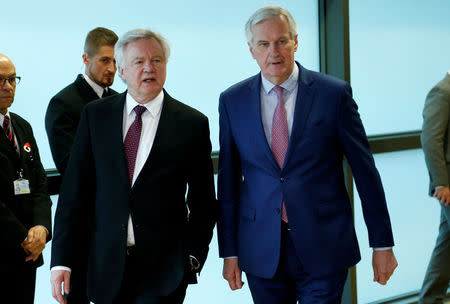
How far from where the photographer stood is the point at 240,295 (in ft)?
14.4

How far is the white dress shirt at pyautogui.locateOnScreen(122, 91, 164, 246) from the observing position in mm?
2430

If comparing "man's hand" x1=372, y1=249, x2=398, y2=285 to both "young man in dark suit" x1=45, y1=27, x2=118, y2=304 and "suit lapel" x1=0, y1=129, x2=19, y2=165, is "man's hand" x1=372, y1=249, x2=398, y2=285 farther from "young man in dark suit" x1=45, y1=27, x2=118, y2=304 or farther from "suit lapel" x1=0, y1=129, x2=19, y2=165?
"suit lapel" x1=0, y1=129, x2=19, y2=165

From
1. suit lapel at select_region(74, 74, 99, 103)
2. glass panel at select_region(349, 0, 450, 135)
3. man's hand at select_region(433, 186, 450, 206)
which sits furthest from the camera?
glass panel at select_region(349, 0, 450, 135)

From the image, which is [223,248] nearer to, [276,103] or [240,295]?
[276,103]

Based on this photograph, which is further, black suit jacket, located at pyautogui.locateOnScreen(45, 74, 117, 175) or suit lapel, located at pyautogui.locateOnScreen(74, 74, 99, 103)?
suit lapel, located at pyautogui.locateOnScreen(74, 74, 99, 103)

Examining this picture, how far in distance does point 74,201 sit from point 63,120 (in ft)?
2.26

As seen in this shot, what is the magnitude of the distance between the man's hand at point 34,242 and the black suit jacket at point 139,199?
13.4 inches

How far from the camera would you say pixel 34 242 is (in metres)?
2.79

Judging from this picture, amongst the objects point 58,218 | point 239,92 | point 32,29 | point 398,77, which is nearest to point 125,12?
point 32,29

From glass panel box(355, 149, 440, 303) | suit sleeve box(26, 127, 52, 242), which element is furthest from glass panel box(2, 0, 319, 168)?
glass panel box(355, 149, 440, 303)

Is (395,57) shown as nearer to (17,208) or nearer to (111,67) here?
(111,67)

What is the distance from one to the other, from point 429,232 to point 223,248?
10.3 feet

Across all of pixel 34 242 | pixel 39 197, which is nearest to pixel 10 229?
pixel 34 242

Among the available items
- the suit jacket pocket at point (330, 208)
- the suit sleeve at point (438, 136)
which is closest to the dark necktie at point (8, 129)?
the suit jacket pocket at point (330, 208)
